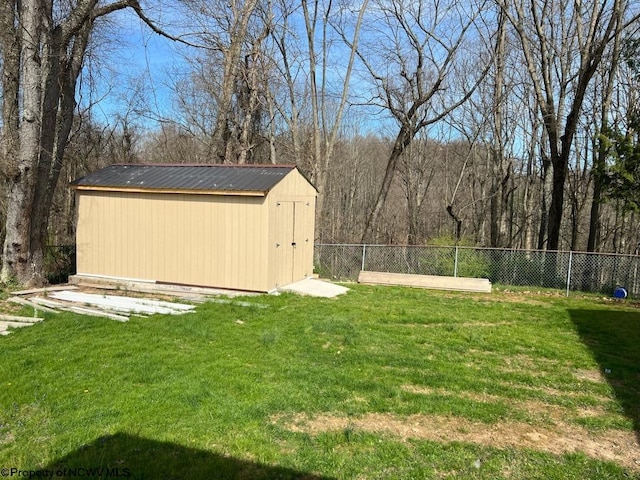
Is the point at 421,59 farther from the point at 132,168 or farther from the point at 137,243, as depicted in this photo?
the point at 137,243

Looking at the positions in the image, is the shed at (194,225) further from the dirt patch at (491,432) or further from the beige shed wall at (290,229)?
the dirt patch at (491,432)

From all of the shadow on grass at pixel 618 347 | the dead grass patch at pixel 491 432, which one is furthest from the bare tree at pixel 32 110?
the shadow on grass at pixel 618 347

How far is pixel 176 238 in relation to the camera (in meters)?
9.91

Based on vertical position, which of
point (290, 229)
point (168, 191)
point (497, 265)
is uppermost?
point (168, 191)

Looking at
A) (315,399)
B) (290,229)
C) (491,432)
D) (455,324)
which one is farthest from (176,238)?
(491,432)

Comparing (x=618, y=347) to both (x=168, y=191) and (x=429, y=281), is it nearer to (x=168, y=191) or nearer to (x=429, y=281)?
(x=429, y=281)

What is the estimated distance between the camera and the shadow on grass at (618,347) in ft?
15.8

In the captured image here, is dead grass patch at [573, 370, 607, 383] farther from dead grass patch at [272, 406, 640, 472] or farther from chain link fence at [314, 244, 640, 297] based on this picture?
chain link fence at [314, 244, 640, 297]

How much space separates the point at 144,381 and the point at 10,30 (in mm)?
9114

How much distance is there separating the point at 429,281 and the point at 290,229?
419 cm

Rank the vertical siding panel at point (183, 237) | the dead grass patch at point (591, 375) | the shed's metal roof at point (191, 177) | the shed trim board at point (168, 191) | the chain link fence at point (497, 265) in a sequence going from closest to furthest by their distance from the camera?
the dead grass patch at point (591, 375)
the shed trim board at point (168, 191)
the vertical siding panel at point (183, 237)
the shed's metal roof at point (191, 177)
the chain link fence at point (497, 265)

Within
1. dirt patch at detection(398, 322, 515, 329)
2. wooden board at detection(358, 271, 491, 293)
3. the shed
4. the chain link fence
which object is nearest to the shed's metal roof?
the shed

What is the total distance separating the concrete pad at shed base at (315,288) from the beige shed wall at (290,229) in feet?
0.59

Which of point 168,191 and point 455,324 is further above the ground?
point 168,191
